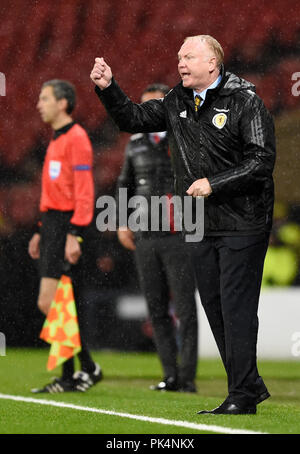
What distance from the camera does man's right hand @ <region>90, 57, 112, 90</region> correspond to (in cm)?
534

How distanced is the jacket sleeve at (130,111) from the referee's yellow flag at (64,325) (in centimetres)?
183

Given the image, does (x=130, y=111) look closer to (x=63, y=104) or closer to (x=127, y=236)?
(x=63, y=104)

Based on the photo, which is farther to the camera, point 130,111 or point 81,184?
point 81,184

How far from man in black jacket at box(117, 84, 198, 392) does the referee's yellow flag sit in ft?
1.62

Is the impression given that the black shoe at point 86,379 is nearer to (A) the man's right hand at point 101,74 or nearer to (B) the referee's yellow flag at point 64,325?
(B) the referee's yellow flag at point 64,325

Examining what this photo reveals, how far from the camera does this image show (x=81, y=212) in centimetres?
717

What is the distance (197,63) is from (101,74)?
45 cm

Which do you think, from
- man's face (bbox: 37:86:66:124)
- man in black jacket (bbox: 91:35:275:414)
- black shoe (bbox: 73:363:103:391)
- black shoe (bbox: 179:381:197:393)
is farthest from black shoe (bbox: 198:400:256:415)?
man's face (bbox: 37:86:66:124)

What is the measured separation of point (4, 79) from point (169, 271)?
564cm

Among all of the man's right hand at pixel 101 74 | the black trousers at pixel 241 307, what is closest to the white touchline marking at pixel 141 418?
the black trousers at pixel 241 307

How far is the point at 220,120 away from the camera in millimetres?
5469

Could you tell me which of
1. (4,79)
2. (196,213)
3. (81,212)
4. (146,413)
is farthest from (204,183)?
(4,79)

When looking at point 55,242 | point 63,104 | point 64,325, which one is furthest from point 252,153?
point 64,325

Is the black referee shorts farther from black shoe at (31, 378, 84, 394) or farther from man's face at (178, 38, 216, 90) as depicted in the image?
man's face at (178, 38, 216, 90)
